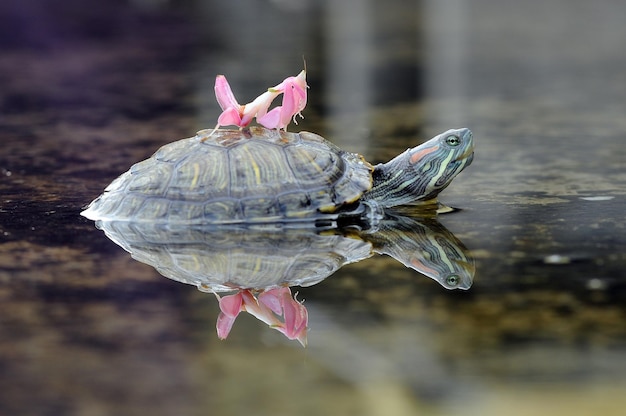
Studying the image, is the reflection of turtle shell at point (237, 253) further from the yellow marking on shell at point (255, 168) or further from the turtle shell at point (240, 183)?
the yellow marking on shell at point (255, 168)

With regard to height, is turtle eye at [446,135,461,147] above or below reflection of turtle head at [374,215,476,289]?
above

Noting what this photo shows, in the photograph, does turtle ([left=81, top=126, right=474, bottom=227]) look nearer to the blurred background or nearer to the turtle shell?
the turtle shell

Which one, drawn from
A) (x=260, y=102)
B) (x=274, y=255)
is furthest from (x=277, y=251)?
(x=260, y=102)

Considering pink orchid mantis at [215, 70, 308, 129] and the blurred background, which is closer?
the blurred background

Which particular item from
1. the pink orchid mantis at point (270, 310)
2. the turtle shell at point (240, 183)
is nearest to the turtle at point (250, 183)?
the turtle shell at point (240, 183)

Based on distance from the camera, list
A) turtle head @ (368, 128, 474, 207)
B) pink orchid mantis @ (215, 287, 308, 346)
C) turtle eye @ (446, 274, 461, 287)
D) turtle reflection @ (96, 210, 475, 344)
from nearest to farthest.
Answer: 1. pink orchid mantis @ (215, 287, 308, 346)
2. turtle reflection @ (96, 210, 475, 344)
3. turtle eye @ (446, 274, 461, 287)
4. turtle head @ (368, 128, 474, 207)

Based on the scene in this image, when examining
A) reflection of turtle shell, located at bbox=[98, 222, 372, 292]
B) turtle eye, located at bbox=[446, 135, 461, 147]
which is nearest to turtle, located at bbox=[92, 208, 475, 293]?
reflection of turtle shell, located at bbox=[98, 222, 372, 292]

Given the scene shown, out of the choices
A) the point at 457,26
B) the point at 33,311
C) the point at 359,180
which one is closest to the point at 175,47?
the point at 457,26

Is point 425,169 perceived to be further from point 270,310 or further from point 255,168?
point 270,310
